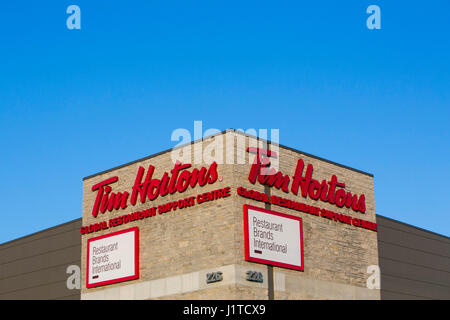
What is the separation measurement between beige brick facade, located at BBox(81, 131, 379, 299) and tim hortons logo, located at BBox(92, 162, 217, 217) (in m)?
0.29

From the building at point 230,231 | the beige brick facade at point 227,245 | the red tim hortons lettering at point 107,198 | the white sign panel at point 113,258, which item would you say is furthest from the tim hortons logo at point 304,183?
the red tim hortons lettering at point 107,198

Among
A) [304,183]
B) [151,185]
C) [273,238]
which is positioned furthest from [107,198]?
[304,183]

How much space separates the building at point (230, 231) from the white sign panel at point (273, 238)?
53 millimetres

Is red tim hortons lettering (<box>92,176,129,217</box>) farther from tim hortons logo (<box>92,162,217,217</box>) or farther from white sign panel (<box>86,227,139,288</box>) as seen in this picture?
white sign panel (<box>86,227,139,288</box>)

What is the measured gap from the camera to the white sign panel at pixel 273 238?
3616 cm

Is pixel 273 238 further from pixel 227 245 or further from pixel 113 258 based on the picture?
pixel 113 258

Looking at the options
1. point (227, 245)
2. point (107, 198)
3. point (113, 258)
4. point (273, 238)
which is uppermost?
point (107, 198)

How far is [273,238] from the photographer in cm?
3712

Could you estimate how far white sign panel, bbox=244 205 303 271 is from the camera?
36.2 m

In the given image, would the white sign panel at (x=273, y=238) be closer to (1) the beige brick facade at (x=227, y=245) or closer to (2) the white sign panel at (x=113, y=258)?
(1) the beige brick facade at (x=227, y=245)

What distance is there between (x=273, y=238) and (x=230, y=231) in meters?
2.46

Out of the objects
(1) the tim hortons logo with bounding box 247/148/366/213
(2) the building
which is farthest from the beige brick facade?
(1) the tim hortons logo with bounding box 247/148/366/213

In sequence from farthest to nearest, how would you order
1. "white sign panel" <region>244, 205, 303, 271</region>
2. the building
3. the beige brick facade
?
1. the building
2. "white sign panel" <region>244, 205, 303, 271</region>
3. the beige brick facade
